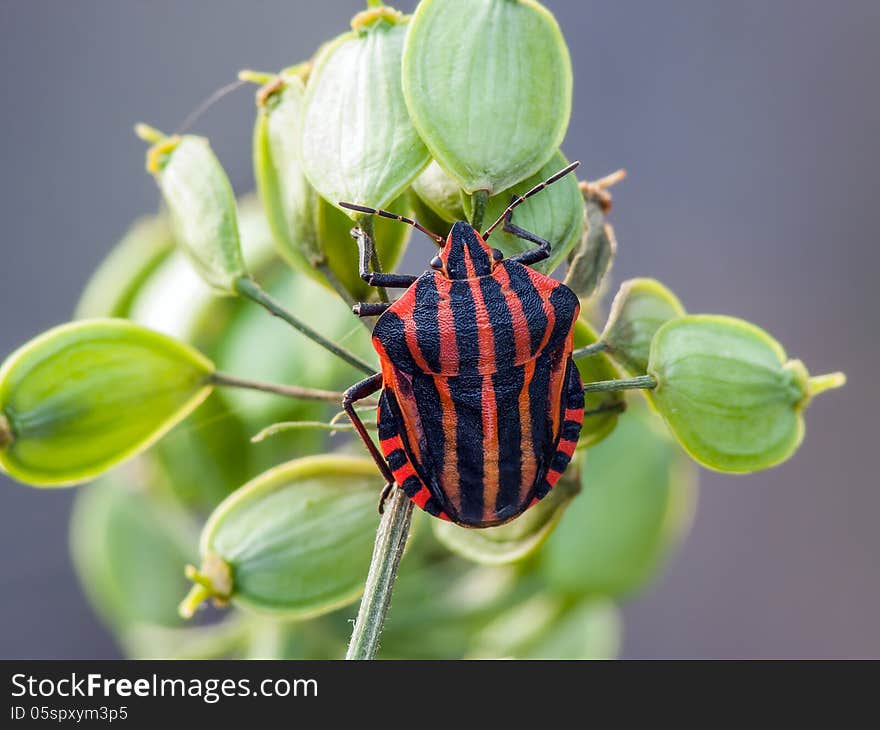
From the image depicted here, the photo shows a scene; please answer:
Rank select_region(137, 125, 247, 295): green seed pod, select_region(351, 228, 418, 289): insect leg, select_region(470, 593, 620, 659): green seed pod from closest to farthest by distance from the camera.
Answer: select_region(351, 228, 418, 289): insect leg, select_region(137, 125, 247, 295): green seed pod, select_region(470, 593, 620, 659): green seed pod

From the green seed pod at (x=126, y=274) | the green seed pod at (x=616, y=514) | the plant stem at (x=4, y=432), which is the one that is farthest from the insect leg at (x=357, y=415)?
the green seed pod at (x=126, y=274)

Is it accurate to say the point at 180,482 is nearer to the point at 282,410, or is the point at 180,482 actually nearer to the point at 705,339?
the point at 282,410

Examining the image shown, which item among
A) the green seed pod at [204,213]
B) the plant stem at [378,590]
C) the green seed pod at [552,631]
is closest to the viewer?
the plant stem at [378,590]

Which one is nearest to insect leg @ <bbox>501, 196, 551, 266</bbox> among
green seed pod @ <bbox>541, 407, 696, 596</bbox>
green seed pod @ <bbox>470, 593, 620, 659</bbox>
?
green seed pod @ <bbox>541, 407, 696, 596</bbox>

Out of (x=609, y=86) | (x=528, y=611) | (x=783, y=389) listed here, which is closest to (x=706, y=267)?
(x=609, y=86)

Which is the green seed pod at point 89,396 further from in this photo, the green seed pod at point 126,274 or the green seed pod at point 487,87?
the green seed pod at point 126,274

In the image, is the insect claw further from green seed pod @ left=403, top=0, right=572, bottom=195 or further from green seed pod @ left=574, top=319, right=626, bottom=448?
green seed pod @ left=403, top=0, right=572, bottom=195
